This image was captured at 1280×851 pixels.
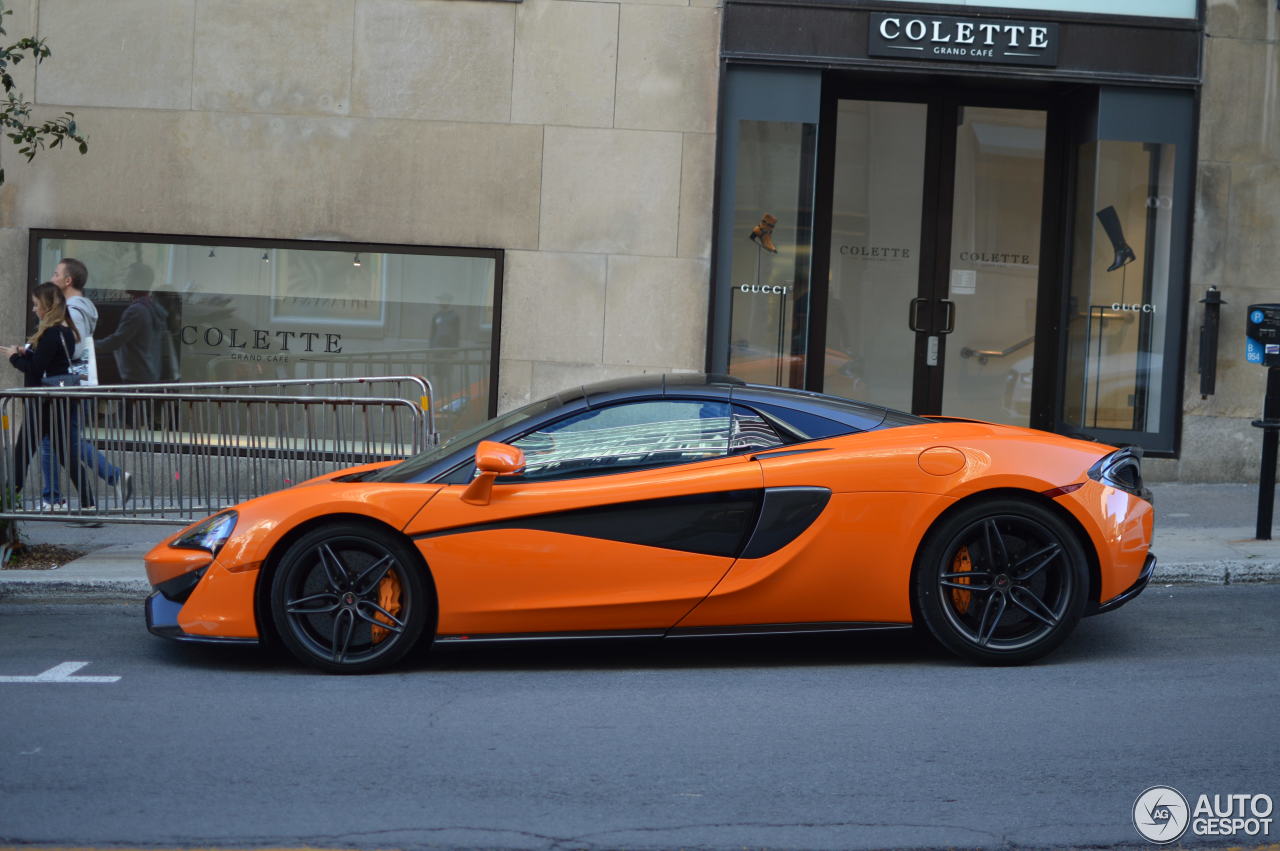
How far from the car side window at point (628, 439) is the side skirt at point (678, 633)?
70 cm

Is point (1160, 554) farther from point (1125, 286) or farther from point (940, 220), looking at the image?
point (940, 220)

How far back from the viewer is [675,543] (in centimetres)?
593

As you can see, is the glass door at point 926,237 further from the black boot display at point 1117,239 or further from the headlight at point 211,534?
the headlight at point 211,534

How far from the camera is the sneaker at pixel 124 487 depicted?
28.6 feet

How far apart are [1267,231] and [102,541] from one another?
978cm

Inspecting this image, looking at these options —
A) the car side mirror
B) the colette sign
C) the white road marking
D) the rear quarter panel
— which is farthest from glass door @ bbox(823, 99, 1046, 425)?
the white road marking

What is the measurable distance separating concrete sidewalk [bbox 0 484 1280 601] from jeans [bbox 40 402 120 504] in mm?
472

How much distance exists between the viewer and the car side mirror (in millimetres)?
5820

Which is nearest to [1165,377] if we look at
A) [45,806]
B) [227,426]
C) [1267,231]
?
[1267,231]

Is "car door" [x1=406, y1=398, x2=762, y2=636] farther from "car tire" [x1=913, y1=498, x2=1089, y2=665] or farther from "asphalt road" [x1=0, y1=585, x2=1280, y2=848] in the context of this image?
"car tire" [x1=913, y1=498, x2=1089, y2=665]

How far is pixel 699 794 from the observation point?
4.49 meters

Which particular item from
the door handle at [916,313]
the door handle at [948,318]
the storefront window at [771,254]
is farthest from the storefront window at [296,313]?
the door handle at [948,318]

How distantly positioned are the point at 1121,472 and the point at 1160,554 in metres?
2.62

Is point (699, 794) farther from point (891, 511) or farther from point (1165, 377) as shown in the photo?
point (1165, 377)
